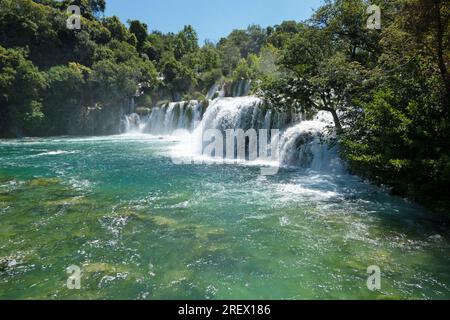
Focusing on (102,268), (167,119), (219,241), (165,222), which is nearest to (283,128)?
(165,222)

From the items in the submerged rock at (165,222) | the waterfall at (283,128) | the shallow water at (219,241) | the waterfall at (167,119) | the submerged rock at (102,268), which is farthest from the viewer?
the waterfall at (167,119)

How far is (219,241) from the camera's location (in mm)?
7215

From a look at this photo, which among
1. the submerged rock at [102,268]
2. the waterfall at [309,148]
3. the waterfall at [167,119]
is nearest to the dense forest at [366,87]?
the waterfall at [309,148]

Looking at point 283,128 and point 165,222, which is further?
point 283,128

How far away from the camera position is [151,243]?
23.3 ft

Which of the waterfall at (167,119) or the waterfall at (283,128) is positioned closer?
the waterfall at (283,128)

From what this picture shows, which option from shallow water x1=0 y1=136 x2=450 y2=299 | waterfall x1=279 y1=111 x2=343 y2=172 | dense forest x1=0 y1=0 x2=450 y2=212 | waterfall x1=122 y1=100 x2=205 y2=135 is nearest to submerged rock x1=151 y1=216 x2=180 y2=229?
shallow water x1=0 y1=136 x2=450 y2=299

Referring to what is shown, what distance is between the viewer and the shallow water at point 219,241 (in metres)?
5.36

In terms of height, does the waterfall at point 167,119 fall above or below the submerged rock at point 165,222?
above

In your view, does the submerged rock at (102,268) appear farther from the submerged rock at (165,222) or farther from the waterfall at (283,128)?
the waterfall at (283,128)

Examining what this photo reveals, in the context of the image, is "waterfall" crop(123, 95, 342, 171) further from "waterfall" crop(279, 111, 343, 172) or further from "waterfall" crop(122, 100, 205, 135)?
"waterfall" crop(122, 100, 205, 135)

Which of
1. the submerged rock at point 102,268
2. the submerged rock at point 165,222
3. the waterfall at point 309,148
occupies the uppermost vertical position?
the waterfall at point 309,148

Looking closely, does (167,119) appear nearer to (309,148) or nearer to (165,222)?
(309,148)

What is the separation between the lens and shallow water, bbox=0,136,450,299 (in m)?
5.36
